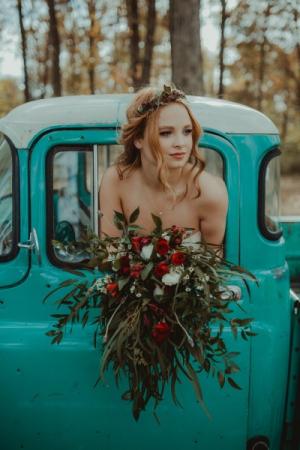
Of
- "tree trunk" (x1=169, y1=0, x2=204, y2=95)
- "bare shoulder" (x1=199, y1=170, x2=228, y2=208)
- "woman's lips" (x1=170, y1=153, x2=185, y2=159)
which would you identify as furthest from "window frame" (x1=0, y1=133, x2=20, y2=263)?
"tree trunk" (x1=169, y1=0, x2=204, y2=95)

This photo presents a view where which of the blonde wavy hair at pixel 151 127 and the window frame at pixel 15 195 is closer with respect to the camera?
the blonde wavy hair at pixel 151 127

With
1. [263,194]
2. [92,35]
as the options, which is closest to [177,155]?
[263,194]

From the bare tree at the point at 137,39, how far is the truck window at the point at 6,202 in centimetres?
801

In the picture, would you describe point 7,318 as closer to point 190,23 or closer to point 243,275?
point 243,275

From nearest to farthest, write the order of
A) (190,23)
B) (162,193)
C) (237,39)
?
(162,193)
(190,23)
(237,39)

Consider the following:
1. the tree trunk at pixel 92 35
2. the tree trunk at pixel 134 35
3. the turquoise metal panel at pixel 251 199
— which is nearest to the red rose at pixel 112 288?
the turquoise metal panel at pixel 251 199

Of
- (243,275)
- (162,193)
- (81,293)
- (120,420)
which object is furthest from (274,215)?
(120,420)

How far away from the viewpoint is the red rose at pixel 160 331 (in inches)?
76.1

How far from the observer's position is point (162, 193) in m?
2.20

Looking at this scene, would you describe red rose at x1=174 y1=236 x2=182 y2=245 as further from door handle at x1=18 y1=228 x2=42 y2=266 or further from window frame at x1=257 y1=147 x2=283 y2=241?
door handle at x1=18 y1=228 x2=42 y2=266

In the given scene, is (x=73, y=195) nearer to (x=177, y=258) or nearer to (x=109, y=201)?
(x=109, y=201)

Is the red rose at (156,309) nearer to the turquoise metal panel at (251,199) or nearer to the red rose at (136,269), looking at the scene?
the red rose at (136,269)

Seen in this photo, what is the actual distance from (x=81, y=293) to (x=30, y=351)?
15.7 inches

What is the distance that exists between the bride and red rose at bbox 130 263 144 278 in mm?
243
